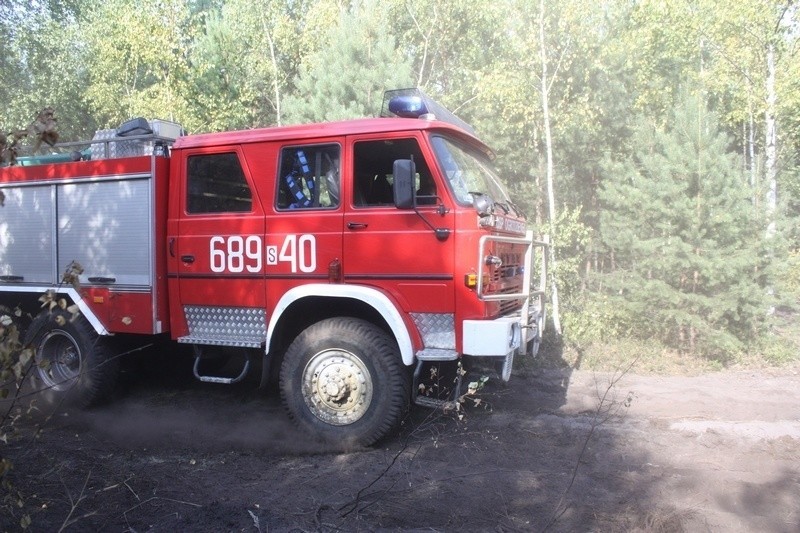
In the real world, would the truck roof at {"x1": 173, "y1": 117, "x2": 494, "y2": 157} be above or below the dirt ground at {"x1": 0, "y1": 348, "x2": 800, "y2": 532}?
above

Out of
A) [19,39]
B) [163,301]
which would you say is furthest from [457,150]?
[19,39]

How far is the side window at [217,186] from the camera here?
18.5 feet

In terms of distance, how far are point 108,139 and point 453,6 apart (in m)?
14.1

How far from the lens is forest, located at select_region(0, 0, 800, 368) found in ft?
29.8

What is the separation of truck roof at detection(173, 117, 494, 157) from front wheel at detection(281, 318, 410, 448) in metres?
1.59

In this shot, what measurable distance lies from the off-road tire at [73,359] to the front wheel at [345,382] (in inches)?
85.8

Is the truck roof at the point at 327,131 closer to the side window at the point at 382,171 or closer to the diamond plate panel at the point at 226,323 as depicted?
the side window at the point at 382,171

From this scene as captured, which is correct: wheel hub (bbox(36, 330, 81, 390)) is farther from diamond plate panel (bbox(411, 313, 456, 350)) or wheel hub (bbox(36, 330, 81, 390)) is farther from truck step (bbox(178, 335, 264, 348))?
diamond plate panel (bbox(411, 313, 456, 350))

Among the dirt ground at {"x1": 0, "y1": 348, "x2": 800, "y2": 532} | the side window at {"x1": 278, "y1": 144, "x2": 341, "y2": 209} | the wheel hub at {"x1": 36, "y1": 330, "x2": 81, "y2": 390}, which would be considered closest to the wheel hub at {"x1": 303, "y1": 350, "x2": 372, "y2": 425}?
the dirt ground at {"x1": 0, "y1": 348, "x2": 800, "y2": 532}

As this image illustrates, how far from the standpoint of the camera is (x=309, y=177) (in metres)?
5.42

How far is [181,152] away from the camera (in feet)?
19.2

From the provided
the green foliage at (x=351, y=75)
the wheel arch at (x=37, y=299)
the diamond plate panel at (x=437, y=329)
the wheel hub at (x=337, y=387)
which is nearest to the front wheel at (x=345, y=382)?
the wheel hub at (x=337, y=387)

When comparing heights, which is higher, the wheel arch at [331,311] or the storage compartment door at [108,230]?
the storage compartment door at [108,230]

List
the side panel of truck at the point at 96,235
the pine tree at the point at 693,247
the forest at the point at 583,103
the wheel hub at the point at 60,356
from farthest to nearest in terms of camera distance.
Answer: the forest at the point at 583,103
the pine tree at the point at 693,247
the wheel hub at the point at 60,356
the side panel of truck at the point at 96,235
